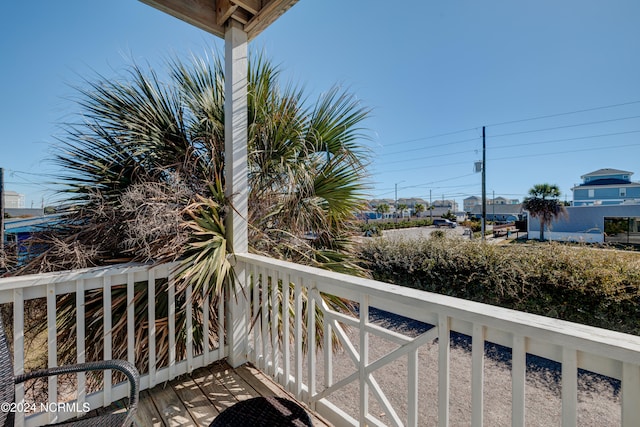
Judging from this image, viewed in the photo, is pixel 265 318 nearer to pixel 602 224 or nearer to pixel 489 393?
pixel 489 393

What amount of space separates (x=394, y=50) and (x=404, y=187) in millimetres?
35600

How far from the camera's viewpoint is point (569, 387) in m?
0.75

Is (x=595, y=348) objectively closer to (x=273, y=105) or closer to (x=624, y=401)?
(x=624, y=401)

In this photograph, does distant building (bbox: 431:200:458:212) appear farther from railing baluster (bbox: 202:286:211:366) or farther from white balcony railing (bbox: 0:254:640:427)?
railing baluster (bbox: 202:286:211:366)

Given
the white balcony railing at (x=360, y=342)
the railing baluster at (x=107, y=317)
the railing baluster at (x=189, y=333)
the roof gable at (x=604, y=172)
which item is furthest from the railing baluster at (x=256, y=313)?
the roof gable at (x=604, y=172)

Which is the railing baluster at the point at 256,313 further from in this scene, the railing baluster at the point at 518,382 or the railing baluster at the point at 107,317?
the railing baluster at the point at 518,382

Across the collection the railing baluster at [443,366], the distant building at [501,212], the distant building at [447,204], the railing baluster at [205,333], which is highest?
the distant building at [447,204]

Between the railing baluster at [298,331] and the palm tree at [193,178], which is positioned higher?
the palm tree at [193,178]

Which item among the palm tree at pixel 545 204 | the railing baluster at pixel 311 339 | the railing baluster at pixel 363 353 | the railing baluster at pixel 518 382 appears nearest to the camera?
the railing baluster at pixel 518 382

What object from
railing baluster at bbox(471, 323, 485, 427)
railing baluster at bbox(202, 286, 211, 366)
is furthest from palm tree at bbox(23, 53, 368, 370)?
railing baluster at bbox(471, 323, 485, 427)

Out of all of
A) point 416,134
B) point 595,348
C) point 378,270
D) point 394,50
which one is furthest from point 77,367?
point 416,134

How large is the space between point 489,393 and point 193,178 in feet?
11.3

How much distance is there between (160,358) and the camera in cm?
187

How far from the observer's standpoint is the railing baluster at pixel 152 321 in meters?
1.74
